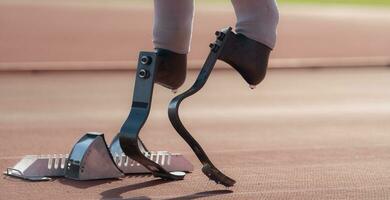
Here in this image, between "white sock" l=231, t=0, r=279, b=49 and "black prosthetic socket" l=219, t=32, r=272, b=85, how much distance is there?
0.02m

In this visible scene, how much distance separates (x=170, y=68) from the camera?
2.43m

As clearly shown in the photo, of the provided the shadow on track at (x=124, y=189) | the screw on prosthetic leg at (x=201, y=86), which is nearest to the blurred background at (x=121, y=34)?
the shadow on track at (x=124, y=189)

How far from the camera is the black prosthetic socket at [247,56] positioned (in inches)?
91.0

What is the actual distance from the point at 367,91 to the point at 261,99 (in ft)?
3.81

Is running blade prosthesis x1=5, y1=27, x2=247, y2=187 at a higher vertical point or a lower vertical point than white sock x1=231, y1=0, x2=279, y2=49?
lower

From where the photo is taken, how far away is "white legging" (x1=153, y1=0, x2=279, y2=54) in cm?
238

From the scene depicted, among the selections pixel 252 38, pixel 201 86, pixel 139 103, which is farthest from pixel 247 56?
pixel 139 103

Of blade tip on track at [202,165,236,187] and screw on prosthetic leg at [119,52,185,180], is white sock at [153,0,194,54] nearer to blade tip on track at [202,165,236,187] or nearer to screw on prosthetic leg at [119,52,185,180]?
screw on prosthetic leg at [119,52,185,180]

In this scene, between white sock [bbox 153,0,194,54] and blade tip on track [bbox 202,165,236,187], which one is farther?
white sock [bbox 153,0,194,54]

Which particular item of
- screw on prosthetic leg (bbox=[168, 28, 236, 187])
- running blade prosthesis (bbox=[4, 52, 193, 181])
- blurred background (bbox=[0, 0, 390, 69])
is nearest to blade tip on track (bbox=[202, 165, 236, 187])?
screw on prosthetic leg (bbox=[168, 28, 236, 187])

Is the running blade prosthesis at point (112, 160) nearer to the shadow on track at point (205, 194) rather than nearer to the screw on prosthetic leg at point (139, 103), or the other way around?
the screw on prosthetic leg at point (139, 103)

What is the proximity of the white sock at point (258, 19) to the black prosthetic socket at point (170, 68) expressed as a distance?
0.17 m

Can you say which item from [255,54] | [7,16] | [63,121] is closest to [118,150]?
[255,54]

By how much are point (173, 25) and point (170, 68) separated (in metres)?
0.11
